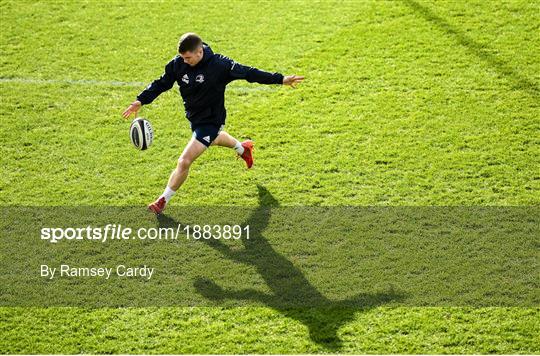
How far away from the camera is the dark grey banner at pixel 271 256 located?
8609 mm

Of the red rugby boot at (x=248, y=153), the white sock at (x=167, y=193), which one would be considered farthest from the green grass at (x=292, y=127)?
the white sock at (x=167, y=193)

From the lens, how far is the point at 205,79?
9750 mm

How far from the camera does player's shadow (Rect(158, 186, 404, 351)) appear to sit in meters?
8.18

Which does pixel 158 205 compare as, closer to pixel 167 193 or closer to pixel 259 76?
pixel 167 193

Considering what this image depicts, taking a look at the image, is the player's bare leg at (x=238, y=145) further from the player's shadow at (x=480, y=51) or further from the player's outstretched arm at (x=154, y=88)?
the player's shadow at (x=480, y=51)

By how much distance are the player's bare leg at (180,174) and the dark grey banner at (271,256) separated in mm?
181

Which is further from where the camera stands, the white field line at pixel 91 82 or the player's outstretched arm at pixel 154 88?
the white field line at pixel 91 82

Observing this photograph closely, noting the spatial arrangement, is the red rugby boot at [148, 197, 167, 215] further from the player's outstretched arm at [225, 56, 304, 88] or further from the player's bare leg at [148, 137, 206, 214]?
the player's outstretched arm at [225, 56, 304, 88]

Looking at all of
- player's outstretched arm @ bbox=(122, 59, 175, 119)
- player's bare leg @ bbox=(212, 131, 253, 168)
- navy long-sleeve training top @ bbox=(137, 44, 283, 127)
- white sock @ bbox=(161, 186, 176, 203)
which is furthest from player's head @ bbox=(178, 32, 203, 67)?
white sock @ bbox=(161, 186, 176, 203)

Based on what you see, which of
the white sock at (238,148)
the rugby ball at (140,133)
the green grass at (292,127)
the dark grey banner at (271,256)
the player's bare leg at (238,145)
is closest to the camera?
the green grass at (292,127)

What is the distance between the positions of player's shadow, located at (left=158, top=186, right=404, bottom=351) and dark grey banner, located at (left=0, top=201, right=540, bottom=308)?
16mm

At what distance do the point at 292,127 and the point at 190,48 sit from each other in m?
2.72

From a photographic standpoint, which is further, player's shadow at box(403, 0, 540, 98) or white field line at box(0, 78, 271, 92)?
white field line at box(0, 78, 271, 92)

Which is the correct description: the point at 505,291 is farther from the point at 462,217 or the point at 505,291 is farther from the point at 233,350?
the point at 233,350
